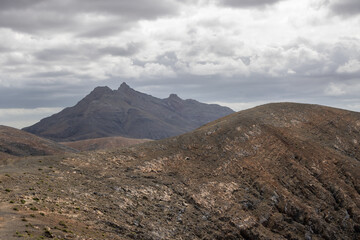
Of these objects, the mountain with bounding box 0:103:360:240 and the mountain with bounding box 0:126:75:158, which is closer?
the mountain with bounding box 0:103:360:240

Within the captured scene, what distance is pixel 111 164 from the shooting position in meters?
62.9

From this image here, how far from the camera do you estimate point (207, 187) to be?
6191 cm

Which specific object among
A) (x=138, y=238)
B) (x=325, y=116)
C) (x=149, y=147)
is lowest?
(x=138, y=238)

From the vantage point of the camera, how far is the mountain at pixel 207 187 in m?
39.1

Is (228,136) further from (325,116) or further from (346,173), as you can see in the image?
(325,116)

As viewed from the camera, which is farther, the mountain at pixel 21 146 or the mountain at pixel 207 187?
the mountain at pixel 21 146

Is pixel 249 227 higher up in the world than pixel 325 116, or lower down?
lower down

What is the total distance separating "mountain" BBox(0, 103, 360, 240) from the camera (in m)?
39.1

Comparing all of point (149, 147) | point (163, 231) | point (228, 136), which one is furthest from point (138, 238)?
point (228, 136)

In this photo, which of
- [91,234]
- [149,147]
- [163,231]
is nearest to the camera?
[91,234]

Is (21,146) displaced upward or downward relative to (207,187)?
upward

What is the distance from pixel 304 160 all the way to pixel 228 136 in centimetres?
1799

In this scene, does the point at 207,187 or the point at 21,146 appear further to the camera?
the point at 21,146

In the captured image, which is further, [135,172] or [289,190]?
[289,190]
